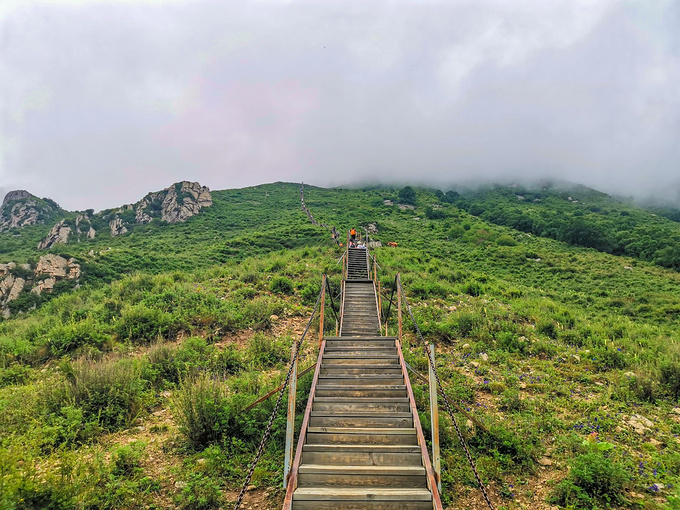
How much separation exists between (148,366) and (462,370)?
8.23 meters

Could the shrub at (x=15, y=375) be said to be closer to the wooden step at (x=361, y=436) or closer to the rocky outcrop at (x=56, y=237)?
the wooden step at (x=361, y=436)

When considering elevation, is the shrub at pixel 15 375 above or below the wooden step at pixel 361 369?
below

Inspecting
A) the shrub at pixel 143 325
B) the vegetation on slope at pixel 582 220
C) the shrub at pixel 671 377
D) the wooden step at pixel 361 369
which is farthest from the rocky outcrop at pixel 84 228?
the vegetation on slope at pixel 582 220

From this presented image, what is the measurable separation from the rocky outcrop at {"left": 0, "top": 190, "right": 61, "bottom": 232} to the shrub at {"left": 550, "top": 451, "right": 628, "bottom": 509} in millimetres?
69960

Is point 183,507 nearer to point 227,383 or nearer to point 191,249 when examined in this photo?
point 227,383

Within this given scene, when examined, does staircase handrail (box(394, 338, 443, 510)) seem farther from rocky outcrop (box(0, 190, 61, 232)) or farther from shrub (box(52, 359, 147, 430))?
rocky outcrop (box(0, 190, 61, 232))

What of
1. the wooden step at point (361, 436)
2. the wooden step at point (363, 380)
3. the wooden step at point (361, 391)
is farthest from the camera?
the wooden step at point (363, 380)

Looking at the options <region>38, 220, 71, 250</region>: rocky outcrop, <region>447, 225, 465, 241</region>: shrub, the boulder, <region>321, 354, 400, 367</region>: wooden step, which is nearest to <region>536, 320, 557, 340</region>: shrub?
<region>321, 354, 400, 367</region>: wooden step

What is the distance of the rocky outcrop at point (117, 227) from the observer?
1634 inches

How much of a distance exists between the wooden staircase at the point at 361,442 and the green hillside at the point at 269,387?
25.8 inches

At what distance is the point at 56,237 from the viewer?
37.7 m

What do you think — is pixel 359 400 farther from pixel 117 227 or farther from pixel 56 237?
pixel 117 227

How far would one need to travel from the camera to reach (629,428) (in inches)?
241

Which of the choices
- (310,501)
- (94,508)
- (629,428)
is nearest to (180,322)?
(94,508)
